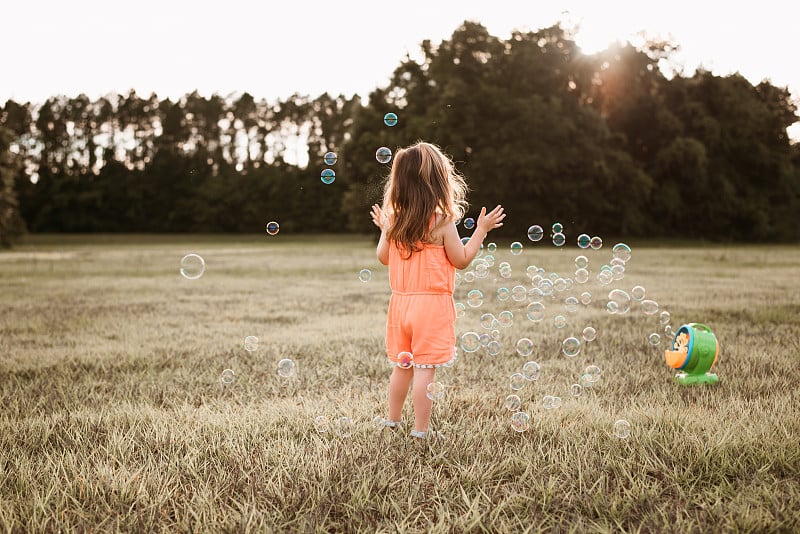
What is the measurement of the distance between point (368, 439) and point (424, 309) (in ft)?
2.38

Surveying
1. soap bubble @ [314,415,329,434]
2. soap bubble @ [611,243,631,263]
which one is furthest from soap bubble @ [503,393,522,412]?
soap bubble @ [611,243,631,263]

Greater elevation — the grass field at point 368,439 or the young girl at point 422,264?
the young girl at point 422,264

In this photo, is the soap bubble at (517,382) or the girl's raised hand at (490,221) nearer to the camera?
the girl's raised hand at (490,221)

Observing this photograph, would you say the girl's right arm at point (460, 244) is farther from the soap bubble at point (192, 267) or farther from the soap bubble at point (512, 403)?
the soap bubble at point (192, 267)

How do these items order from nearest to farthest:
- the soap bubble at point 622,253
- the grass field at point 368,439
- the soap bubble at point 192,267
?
the grass field at point 368,439 < the soap bubble at point 622,253 < the soap bubble at point 192,267

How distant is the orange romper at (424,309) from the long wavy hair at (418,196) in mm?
80

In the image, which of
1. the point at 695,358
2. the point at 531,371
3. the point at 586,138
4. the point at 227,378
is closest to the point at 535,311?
the point at 531,371

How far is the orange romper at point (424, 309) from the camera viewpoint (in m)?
3.37

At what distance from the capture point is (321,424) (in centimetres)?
354

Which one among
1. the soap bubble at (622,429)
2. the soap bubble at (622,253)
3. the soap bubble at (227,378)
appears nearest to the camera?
the soap bubble at (622,429)

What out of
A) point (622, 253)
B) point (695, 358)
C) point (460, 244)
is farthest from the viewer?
point (622, 253)

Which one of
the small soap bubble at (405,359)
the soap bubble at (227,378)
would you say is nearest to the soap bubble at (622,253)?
the small soap bubble at (405,359)

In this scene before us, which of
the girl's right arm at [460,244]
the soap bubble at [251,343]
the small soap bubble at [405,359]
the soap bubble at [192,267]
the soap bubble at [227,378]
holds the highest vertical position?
the girl's right arm at [460,244]

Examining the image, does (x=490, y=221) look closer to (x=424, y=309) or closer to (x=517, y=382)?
Answer: (x=424, y=309)
